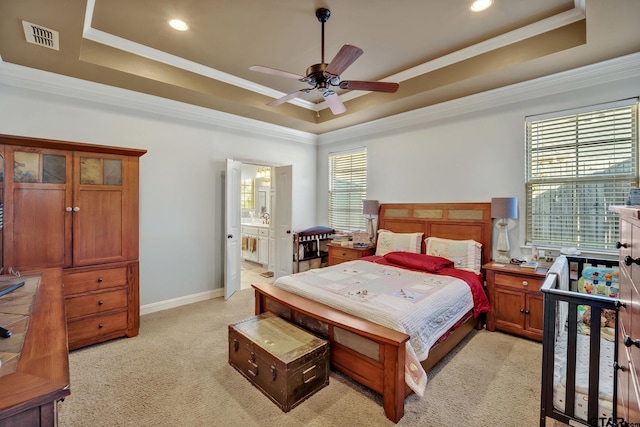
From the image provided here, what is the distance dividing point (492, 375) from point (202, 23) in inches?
162

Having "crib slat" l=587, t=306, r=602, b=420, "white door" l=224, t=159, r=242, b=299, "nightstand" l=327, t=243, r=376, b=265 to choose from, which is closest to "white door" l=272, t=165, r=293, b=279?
"nightstand" l=327, t=243, r=376, b=265

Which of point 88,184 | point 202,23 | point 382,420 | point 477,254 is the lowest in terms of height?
point 382,420

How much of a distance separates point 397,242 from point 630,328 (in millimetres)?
3130

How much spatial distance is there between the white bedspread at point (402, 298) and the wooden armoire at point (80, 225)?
173 centimetres

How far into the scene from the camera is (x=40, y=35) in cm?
242

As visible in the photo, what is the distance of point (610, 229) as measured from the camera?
2926 mm

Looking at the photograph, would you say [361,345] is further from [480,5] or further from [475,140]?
[475,140]

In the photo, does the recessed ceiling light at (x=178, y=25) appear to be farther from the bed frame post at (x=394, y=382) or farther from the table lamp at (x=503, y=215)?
the table lamp at (x=503, y=215)

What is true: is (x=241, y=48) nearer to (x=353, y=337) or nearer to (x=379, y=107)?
(x=379, y=107)

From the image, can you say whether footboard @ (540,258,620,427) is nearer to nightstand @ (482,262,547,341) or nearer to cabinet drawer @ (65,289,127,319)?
nightstand @ (482,262,547,341)

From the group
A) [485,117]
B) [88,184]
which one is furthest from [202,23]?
[485,117]

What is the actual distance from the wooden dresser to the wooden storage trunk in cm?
163

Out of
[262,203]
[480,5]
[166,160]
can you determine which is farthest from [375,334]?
[262,203]

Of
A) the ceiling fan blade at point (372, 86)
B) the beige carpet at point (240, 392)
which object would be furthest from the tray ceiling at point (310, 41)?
the beige carpet at point (240, 392)
